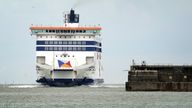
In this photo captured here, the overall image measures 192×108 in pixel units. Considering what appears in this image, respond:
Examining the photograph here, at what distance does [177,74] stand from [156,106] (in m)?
32.7

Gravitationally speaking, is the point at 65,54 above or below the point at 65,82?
above

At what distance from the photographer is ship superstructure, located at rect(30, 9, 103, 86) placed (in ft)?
445

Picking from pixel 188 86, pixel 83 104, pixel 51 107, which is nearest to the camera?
pixel 51 107

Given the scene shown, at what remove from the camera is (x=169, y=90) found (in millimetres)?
108062

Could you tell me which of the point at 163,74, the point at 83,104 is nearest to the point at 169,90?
the point at 163,74

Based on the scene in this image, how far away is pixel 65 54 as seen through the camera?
136750mm

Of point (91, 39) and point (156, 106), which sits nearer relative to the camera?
point (156, 106)

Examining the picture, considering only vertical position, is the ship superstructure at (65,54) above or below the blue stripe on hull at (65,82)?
above

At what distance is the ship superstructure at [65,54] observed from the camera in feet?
445

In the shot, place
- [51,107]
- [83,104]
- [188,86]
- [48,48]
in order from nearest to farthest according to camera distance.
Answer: [51,107]
[83,104]
[188,86]
[48,48]

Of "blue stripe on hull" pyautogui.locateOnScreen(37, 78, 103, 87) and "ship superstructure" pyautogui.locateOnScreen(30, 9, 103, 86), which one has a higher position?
"ship superstructure" pyautogui.locateOnScreen(30, 9, 103, 86)

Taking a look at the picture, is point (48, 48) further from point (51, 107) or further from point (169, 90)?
point (51, 107)

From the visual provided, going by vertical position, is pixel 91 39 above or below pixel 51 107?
above

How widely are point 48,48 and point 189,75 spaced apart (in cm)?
3279
